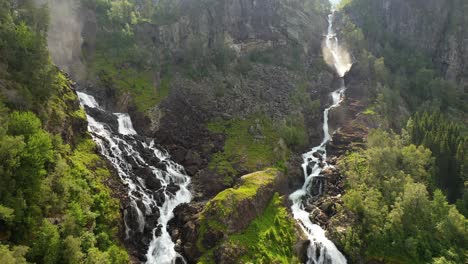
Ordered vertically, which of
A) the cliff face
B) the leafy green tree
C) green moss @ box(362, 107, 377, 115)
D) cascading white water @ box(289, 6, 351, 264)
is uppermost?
the cliff face

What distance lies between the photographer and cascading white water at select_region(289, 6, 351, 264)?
56.2 meters

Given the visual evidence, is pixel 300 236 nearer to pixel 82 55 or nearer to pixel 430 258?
pixel 430 258

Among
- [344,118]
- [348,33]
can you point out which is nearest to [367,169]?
[344,118]

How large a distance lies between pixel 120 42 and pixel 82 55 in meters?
12.6

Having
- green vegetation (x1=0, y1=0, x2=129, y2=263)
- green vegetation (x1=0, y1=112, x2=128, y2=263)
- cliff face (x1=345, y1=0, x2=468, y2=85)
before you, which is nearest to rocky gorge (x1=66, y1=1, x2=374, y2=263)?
green vegetation (x1=0, y1=112, x2=128, y2=263)

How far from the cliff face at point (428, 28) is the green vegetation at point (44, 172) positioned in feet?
369

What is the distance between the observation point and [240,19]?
420 ft

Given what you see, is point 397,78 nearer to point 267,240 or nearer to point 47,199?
point 267,240

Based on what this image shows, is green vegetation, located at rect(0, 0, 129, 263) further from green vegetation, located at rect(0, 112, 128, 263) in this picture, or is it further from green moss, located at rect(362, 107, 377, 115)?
green moss, located at rect(362, 107, 377, 115)

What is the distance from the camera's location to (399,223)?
57438 mm

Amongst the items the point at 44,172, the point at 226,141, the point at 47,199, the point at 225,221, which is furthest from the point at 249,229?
the point at 226,141

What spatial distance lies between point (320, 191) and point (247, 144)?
1783cm

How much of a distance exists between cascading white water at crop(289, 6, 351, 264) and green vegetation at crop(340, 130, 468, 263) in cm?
273

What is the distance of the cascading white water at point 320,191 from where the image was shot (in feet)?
184
